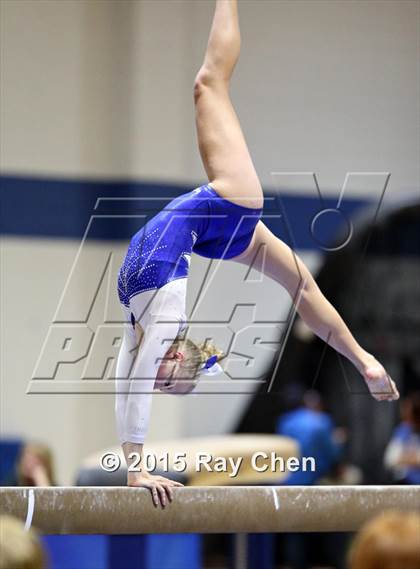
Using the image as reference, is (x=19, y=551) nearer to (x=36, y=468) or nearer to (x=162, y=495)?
(x=162, y=495)

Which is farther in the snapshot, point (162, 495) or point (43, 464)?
point (43, 464)

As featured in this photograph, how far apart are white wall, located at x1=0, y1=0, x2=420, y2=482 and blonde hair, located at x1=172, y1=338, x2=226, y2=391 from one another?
2.20 meters

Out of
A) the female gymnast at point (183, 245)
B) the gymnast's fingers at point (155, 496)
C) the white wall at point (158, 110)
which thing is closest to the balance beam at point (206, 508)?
the gymnast's fingers at point (155, 496)

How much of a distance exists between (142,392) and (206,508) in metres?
0.41

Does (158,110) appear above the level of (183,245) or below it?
below

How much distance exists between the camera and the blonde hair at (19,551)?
1408mm

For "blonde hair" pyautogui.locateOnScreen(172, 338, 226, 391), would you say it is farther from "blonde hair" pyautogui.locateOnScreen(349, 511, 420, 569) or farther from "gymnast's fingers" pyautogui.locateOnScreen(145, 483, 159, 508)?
"blonde hair" pyautogui.locateOnScreen(349, 511, 420, 569)

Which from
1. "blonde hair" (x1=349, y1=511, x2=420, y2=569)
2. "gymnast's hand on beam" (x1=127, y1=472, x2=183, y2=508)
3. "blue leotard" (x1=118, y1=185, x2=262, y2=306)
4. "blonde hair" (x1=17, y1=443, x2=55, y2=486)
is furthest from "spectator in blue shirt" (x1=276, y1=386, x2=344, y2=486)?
"blonde hair" (x1=349, y1=511, x2=420, y2=569)

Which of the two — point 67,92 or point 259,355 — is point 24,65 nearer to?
point 67,92

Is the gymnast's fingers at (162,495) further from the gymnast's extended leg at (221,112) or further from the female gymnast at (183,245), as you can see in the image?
the gymnast's extended leg at (221,112)

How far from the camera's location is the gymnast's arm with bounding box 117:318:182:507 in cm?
301

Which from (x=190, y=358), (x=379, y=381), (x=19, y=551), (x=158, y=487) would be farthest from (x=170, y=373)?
(x=19, y=551)

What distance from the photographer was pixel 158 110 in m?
5.83

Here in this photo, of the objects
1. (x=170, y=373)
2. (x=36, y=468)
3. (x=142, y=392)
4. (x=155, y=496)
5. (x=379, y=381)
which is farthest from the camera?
(x=36, y=468)
